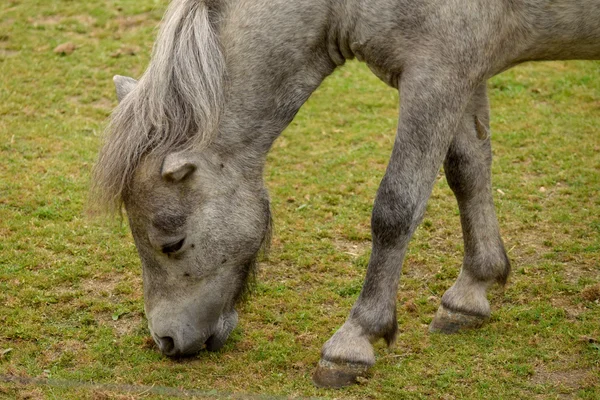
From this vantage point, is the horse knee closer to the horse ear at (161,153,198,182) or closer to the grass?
the grass

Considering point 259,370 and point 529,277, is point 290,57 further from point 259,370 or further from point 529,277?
point 529,277

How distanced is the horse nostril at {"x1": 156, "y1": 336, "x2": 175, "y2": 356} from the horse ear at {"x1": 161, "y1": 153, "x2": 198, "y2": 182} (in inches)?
33.6

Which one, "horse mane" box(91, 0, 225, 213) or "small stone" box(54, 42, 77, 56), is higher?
"horse mane" box(91, 0, 225, 213)

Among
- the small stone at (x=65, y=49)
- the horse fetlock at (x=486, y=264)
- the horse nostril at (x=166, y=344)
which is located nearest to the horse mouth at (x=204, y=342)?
the horse nostril at (x=166, y=344)

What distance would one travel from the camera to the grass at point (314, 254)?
4.52m

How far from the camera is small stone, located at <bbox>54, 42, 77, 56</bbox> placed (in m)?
9.34

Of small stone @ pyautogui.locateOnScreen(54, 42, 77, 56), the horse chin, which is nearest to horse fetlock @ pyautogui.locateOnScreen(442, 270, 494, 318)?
the horse chin

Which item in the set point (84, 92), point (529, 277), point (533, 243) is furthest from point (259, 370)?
point (84, 92)

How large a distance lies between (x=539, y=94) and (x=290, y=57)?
16.5 ft

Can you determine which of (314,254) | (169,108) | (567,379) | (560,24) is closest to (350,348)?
(567,379)

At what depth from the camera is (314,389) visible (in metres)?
4.39

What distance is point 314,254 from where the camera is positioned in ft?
19.7

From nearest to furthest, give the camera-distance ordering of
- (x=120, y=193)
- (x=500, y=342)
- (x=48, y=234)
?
(x=120, y=193) → (x=500, y=342) → (x=48, y=234)

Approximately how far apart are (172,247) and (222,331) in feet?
2.06
